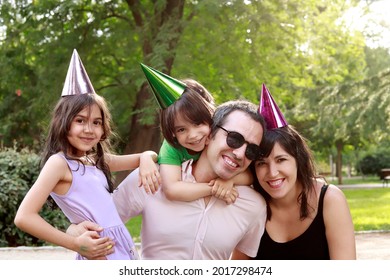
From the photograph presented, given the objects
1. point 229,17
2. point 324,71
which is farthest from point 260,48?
point 324,71

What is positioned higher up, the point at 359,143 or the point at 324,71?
the point at 324,71

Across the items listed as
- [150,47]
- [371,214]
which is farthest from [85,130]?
[150,47]

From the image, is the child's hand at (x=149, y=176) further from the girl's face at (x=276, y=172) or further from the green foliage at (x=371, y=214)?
the green foliage at (x=371, y=214)

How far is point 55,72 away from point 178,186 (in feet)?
43.6

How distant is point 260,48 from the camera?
15734 millimetres

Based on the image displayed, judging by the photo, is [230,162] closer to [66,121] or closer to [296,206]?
[296,206]

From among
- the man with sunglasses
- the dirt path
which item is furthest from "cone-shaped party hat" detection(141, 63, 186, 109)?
the dirt path

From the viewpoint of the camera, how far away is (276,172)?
2.74 meters

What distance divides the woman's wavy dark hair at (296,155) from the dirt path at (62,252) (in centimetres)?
498

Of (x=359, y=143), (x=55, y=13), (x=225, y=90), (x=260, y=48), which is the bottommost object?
(x=359, y=143)

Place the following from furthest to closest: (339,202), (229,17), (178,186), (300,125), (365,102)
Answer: (300,125), (365,102), (229,17), (339,202), (178,186)

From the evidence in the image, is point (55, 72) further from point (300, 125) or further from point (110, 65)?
point (300, 125)

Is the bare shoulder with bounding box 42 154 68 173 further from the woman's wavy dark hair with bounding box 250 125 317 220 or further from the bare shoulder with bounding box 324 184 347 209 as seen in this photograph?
the bare shoulder with bounding box 324 184 347 209

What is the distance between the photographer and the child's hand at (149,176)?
2661 mm
